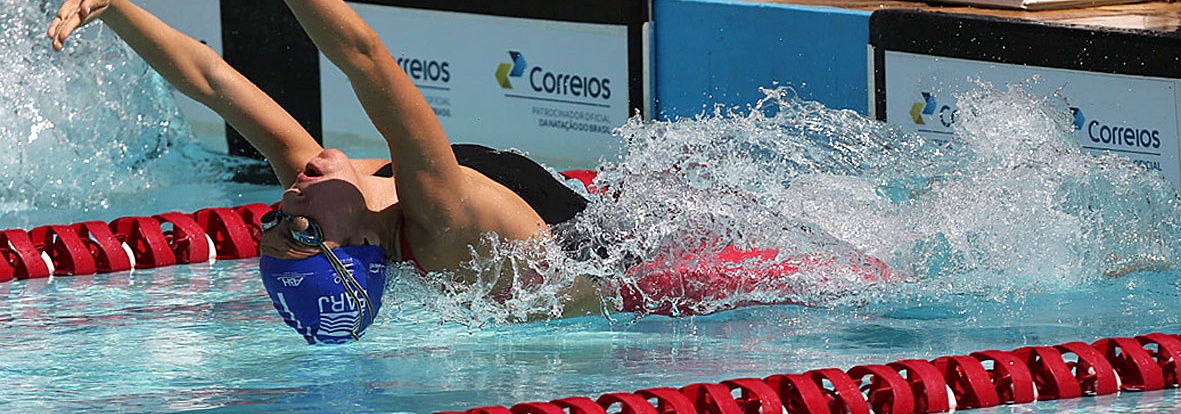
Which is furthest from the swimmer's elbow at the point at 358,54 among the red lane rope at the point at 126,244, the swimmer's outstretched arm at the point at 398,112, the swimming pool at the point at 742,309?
the red lane rope at the point at 126,244

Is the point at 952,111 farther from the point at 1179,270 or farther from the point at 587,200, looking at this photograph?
the point at 587,200

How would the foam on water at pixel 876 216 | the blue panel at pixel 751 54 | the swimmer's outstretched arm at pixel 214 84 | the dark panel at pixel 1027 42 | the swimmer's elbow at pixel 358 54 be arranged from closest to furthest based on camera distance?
the swimmer's elbow at pixel 358 54 < the swimmer's outstretched arm at pixel 214 84 < the foam on water at pixel 876 216 < the dark panel at pixel 1027 42 < the blue panel at pixel 751 54

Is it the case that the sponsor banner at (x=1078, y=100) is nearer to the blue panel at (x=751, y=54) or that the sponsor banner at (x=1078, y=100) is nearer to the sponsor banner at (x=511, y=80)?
the blue panel at (x=751, y=54)

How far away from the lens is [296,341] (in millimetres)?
3574

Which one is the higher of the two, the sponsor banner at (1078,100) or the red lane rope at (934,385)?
the sponsor banner at (1078,100)

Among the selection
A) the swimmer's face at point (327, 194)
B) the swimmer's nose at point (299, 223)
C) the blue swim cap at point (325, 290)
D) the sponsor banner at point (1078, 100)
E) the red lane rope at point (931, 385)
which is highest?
the sponsor banner at point (1078, 100)

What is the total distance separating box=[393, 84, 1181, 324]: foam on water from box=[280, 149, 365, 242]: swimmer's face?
0.27 m

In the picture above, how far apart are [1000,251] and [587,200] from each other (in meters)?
1.00

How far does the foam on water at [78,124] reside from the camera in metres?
5.64

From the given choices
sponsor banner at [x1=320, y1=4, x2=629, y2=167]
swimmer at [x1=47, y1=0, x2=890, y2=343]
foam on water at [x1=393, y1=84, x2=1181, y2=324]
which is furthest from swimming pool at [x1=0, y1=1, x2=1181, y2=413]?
sponsor banner at [x1=320, y1=4, x2=629, y2=167]

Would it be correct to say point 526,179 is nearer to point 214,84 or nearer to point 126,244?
point 214,84

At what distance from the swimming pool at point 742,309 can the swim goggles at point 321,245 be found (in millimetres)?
178

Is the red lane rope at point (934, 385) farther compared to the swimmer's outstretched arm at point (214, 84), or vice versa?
the swimmer's outstretched arm at point (214, 84)

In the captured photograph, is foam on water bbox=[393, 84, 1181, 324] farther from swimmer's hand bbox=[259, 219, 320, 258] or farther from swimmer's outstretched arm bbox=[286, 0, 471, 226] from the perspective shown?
Answer: swimmer's hand bbox=[259, 219, 320, 258]
